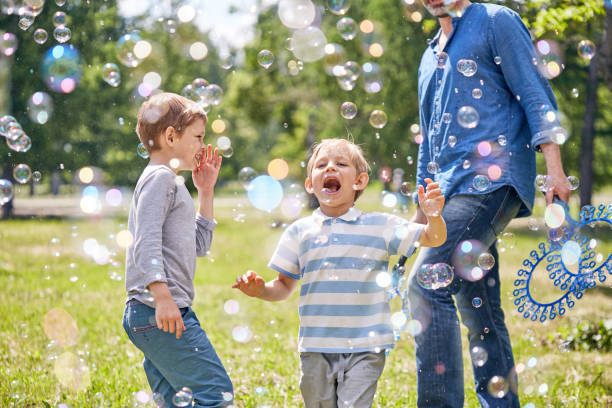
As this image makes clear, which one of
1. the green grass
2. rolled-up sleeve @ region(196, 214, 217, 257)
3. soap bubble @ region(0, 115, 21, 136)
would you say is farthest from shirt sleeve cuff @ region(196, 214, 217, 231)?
soap bubble @ region(0, 115, 21, 136)

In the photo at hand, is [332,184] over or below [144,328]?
over

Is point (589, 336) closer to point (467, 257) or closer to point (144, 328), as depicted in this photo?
point (467, 257)

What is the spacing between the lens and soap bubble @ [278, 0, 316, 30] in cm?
456

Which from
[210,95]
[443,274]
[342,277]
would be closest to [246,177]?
[210,95]

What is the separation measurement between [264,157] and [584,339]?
36.0 m

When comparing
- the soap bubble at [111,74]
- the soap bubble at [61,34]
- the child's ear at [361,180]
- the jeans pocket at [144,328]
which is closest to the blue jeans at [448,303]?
the child's ear at [361,180]

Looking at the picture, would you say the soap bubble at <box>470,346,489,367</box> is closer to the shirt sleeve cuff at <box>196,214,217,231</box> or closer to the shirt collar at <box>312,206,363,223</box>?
the shirt collar at <box>312,206,363,223</box>

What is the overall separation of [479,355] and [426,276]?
1.85 ft

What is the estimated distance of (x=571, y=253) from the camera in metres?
2.95

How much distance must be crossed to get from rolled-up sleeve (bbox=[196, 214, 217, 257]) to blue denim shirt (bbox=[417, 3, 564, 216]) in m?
1.01

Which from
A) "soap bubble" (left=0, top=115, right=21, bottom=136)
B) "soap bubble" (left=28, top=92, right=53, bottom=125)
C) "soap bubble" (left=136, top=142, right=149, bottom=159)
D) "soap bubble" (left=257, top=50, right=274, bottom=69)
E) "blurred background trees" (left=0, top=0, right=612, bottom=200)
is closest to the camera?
"soap bubble" (left=136, top=142, right=149, bottom=159)

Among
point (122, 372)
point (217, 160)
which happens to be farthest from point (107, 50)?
point (217, 160)

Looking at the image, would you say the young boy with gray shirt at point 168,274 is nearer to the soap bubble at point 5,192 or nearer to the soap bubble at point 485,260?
the soap bubble at point 485,260

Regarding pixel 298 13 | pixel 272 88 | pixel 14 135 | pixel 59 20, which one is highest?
pixel 272 88
